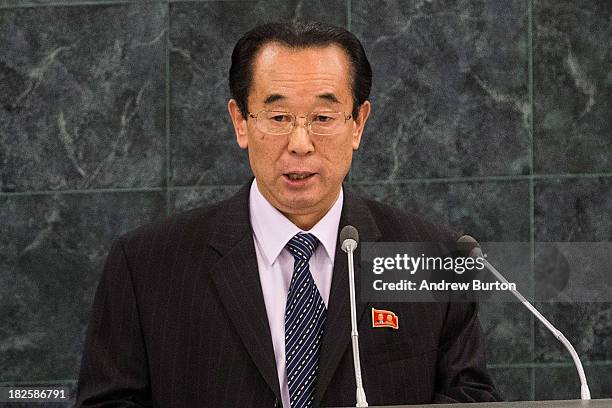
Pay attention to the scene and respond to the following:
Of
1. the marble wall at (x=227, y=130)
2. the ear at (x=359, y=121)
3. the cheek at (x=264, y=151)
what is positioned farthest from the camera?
the marble wall at (x=227, y=130)

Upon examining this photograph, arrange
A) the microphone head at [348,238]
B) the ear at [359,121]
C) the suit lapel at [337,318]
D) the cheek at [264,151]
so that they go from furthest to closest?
1. the ear at [359,121]
2. the cheek at [264,151]
3. the suit lapel at [337,318]
4. the microphone head at [348,238]

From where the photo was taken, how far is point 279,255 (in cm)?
235

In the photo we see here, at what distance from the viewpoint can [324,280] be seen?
233cm

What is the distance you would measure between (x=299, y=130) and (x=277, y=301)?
1.11 feet

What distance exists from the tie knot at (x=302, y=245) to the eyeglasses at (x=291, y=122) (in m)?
0.21

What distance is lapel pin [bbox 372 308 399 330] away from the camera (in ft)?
7.55

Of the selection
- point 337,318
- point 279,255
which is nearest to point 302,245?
point 279,255

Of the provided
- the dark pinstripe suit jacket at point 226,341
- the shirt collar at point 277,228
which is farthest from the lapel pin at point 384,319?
the shirt collar at point 277,228

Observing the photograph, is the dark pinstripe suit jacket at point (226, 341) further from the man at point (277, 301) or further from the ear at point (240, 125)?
the ear at point (240, 125)

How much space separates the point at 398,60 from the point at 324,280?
144 cm

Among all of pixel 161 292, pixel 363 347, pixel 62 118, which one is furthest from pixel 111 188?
pixel 363 347

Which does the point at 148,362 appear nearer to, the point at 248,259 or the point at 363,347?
the point at 248,259

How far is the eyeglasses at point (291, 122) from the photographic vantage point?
2.30 metres

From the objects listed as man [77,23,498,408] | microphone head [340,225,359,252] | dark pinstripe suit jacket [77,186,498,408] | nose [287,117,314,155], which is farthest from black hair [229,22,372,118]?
microphone head [340,225,359,252]
